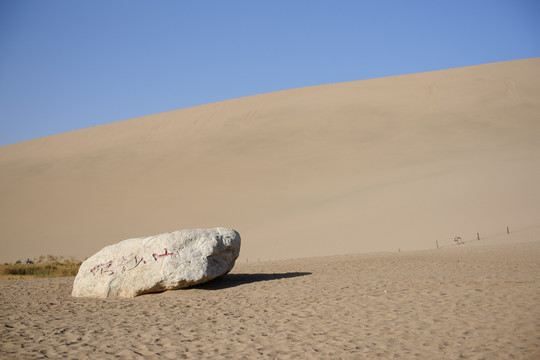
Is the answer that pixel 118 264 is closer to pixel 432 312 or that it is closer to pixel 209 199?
pixel 432 312

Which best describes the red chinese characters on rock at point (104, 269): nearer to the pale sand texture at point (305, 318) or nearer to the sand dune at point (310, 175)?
the pale sand texture at point (305, 318)

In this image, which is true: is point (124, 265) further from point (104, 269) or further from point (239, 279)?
point (239, 279)

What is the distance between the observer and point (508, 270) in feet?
33.2

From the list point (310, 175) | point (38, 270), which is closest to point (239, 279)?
point (38, 270)

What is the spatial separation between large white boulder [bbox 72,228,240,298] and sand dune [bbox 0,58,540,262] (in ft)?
35.3

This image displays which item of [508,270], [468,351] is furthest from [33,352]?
[508,270]

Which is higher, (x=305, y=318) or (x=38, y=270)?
(x=38, y=270)

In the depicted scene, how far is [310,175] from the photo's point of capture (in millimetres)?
28703

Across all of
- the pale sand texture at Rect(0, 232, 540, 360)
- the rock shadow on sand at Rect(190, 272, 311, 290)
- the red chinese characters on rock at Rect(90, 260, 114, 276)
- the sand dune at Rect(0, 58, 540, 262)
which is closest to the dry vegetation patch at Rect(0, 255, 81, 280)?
the pale sand texture at Rect(0, 232, 540, 360)

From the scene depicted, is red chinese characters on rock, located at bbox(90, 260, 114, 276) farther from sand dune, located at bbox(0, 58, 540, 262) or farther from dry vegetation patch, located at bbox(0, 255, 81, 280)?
sand dune, located at bbox(0, 58, 540, 262)

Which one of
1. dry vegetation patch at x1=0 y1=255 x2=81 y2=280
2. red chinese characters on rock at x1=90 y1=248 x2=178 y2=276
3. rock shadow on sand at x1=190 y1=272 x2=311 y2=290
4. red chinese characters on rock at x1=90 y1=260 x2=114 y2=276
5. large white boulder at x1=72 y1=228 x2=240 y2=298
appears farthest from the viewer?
dry vegetation patch at x1=0 y1=255 x2=81 y2=280

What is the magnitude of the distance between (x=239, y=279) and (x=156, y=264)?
2681 millimetres

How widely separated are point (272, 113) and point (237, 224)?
61.8 feet

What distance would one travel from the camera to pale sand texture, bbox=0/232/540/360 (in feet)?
17.5
